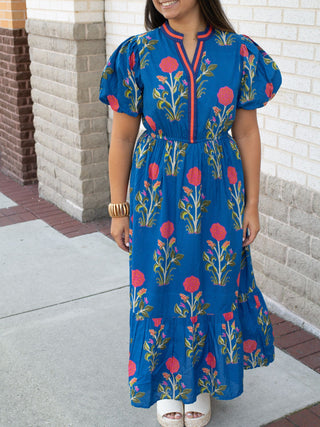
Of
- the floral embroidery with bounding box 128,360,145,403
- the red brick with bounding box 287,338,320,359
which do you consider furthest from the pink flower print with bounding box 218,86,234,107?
the red brick with bounding box 287,338,320,359

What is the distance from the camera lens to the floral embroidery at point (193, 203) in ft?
8.55

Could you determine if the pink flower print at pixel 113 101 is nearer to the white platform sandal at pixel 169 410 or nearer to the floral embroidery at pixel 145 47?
the floral embroidery at pixel 145 47

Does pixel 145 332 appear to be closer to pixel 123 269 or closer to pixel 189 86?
pixel 189 86

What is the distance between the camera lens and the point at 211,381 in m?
2.88

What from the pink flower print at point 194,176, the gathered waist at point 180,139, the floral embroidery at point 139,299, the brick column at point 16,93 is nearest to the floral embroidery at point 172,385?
the floral embroidery at point 139,299

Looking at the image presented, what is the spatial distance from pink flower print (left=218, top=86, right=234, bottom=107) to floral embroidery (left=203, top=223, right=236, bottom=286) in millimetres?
502

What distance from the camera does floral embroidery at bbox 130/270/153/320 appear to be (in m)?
2.75

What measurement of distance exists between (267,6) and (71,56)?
2144 mm

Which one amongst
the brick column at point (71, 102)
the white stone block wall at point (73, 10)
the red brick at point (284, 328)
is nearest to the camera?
the red brick at point (284, 328)

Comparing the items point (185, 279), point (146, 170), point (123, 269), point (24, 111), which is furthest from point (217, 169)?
point (24, 111)

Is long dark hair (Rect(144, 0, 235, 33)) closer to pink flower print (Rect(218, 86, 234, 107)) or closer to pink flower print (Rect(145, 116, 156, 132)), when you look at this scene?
pink flower print (Rect(218, 86, 234, 107))

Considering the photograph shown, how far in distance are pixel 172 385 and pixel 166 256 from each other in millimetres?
606

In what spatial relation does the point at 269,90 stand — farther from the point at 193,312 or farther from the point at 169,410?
the point at 169,410

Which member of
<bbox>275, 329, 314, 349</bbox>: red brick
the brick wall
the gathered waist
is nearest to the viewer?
the gathered waist
